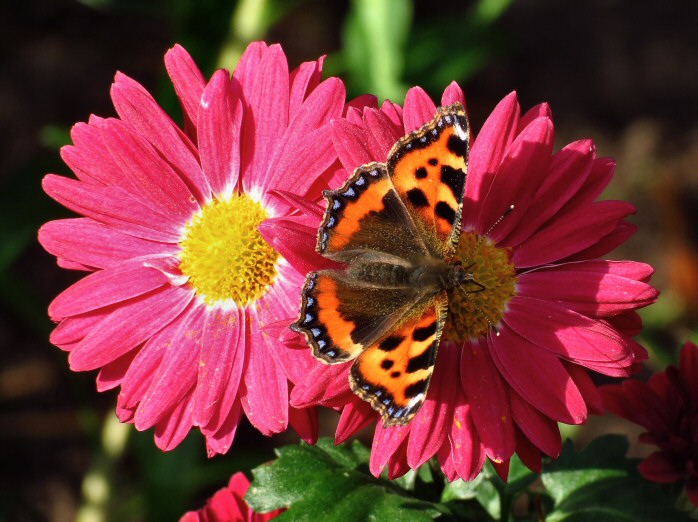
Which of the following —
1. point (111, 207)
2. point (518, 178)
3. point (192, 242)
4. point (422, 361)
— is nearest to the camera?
point (422, 361)

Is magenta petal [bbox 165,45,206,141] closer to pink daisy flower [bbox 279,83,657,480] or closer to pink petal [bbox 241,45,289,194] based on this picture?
pink petal [bbox 241,45,289,194]

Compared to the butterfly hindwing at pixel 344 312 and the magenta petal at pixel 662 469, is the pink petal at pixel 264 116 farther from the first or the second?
the magenta petal at pixel 662 469

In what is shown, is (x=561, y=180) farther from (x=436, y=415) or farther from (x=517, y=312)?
(x=436, y=415)

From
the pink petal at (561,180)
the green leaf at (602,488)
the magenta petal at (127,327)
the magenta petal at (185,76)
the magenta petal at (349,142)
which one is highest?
the magenta petal at (185,76)

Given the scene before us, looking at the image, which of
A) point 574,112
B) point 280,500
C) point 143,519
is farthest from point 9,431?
point 574,112

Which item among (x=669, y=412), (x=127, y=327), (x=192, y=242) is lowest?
(x=669, y=412)

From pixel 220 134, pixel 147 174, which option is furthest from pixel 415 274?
pixel 147 174

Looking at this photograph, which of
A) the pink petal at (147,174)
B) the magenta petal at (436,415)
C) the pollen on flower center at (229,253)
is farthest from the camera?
the pollen on flower center at (229,253)

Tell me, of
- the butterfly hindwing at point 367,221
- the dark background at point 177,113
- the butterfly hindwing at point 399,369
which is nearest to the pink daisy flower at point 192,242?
the butterfly hindwing at point 367,221
